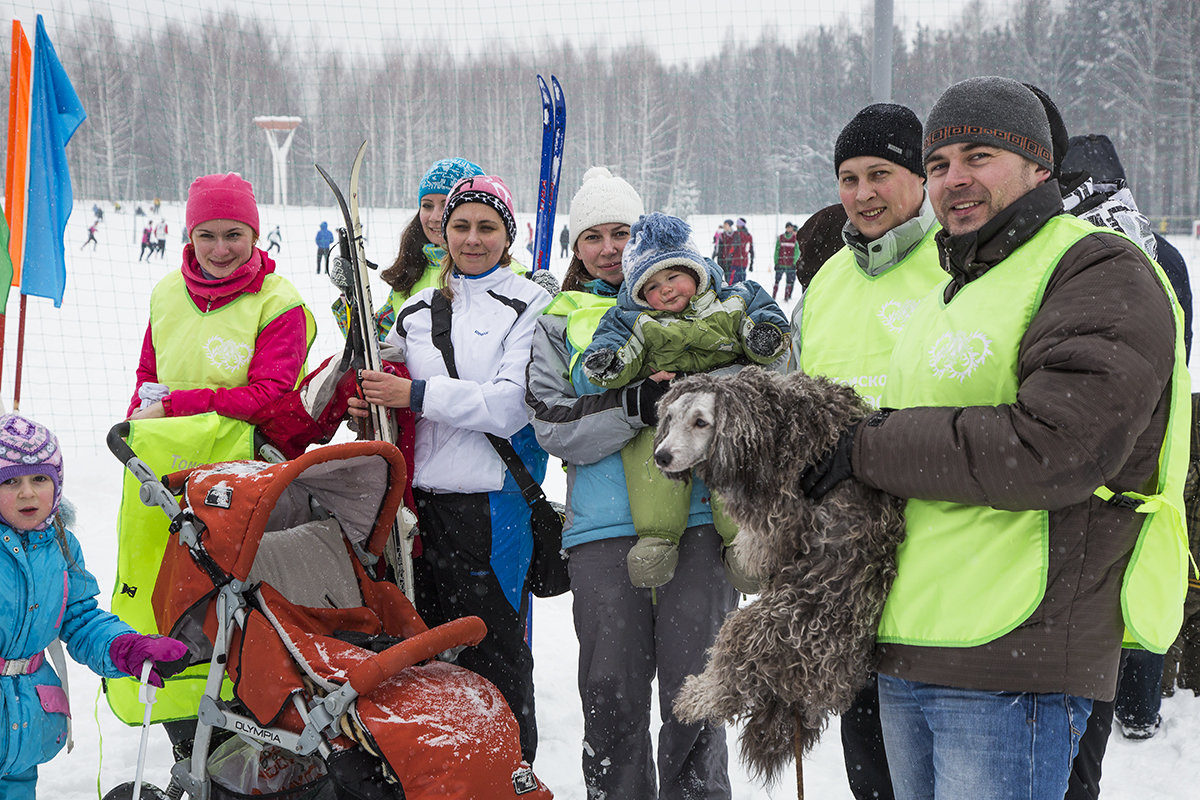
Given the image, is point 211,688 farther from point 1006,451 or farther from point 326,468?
point 1006,451

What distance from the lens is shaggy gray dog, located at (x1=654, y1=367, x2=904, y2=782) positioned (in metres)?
1.54

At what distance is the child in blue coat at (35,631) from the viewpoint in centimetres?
235

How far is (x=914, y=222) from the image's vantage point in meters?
2.15

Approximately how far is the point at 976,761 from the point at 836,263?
4.31 feet

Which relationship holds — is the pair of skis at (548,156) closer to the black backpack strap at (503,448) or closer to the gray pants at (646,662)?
the black backpack strap at (503,448)

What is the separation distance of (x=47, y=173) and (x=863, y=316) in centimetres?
357

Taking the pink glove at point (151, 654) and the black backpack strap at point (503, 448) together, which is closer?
the pink glove at point (151, 654)

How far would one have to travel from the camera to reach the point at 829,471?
5.07 feet

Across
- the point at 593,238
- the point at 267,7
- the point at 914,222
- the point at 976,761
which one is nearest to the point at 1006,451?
the point at 976,761

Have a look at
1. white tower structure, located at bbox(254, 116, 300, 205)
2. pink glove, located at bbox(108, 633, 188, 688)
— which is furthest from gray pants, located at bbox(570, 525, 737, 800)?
white tower structure, located at bbox(254, 116, 300, 205)

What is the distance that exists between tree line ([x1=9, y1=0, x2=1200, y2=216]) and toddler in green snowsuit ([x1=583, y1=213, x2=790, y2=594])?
9.19 meters

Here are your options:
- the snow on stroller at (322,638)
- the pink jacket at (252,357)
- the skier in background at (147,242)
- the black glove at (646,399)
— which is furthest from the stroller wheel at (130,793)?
the skier in background at (147,242)

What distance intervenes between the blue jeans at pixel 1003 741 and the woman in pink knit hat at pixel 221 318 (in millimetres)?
2343

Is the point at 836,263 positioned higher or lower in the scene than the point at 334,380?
higher
